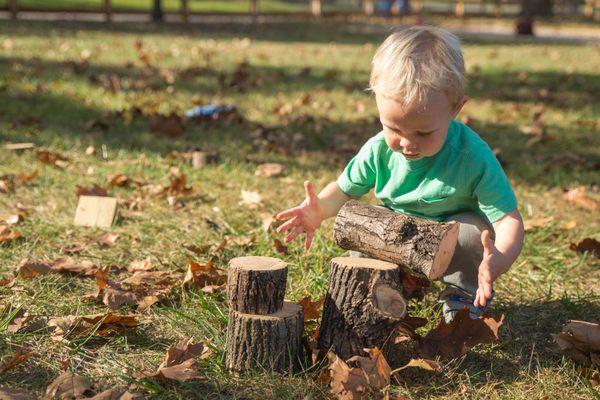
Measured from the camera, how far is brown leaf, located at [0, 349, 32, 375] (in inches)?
86.9

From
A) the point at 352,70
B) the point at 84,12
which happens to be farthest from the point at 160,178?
the point at 84,12

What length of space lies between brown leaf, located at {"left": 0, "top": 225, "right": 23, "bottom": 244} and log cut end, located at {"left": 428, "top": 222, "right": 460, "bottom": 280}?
1.91m

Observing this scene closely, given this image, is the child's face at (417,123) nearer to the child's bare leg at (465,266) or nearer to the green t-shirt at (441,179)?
the green t-shirt at (441,179)

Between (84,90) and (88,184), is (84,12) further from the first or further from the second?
(88,184)

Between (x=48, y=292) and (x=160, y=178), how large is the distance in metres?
1.78

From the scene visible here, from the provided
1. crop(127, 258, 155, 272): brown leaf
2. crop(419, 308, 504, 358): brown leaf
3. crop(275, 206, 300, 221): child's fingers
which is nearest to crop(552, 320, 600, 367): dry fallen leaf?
crop(419, 308, 504, 358): brown leaf

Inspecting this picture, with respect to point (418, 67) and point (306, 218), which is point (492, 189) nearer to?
point (418, 67)

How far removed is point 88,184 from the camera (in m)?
4.35

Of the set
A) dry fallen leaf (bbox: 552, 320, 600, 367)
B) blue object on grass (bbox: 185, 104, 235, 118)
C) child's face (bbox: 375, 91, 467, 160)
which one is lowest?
dry fallen leaf (bbox: 552, 320, 600, 367)

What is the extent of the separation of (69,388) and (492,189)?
1.53 metres

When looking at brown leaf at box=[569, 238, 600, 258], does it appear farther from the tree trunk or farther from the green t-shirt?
the tree trunk

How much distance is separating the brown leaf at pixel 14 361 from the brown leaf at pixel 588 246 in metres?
2.47

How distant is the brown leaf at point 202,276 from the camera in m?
2.91

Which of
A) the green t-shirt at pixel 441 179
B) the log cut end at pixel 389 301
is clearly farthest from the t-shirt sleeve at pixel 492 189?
the log cut end at pixel 389 301
